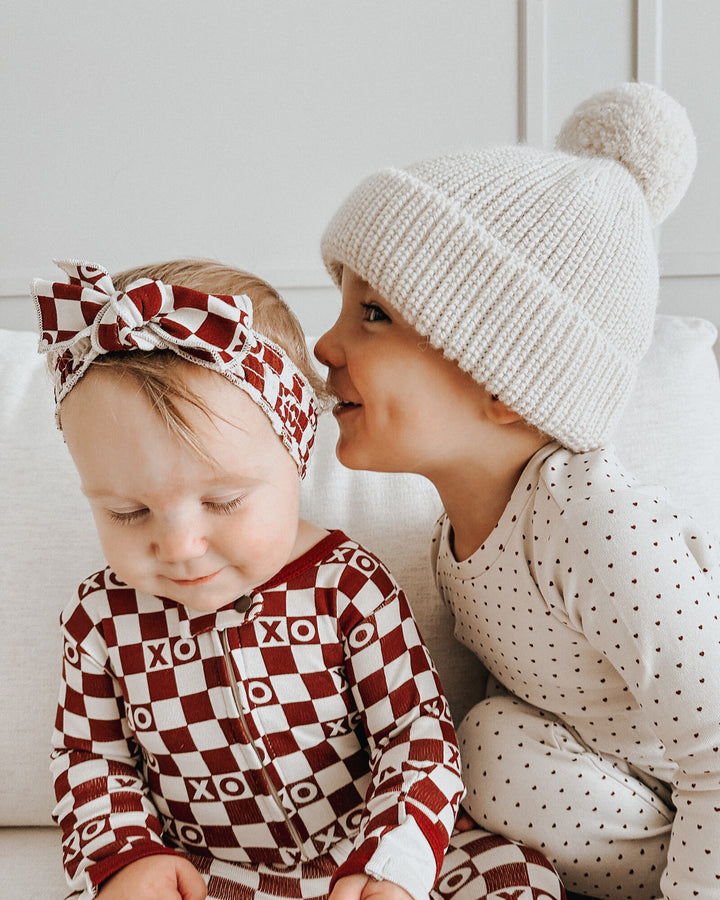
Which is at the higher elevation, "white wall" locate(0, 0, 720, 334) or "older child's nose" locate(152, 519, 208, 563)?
"white wall" locate(0, 0, 720, 334)

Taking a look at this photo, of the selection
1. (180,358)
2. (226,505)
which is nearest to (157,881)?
(226,505)

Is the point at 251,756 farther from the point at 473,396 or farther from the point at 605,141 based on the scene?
the point at 605,141

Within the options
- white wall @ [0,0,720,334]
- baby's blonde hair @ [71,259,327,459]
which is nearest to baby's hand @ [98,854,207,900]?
baby's blonde hair @ [71,259,327,459]

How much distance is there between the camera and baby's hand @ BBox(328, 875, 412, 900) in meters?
0.70

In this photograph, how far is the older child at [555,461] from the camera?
0.75 m

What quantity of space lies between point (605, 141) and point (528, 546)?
45cm

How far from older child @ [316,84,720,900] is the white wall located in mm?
522

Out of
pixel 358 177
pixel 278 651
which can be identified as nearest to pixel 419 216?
pixel 278 651

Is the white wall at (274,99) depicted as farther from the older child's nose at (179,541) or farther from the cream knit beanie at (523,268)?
the older child's nose at (179,541)

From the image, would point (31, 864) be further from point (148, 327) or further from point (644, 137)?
point (644, 137)

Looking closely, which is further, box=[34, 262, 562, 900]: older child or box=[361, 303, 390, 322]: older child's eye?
box=[361, 303, 390, 322]: older child's eye

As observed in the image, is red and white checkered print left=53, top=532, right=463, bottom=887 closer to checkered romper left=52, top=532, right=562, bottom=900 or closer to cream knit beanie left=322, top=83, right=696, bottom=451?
checkered romper left=52, top=532, right=562, bottom=900

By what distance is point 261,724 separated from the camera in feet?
2.74

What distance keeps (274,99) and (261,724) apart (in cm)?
104
